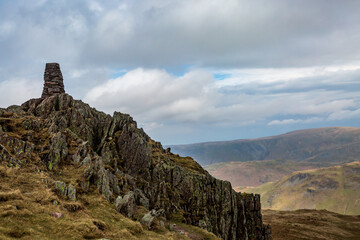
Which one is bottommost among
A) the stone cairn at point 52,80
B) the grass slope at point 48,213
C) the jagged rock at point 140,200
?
the jagged rock at point 140,200

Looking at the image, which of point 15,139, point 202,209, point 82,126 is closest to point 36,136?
point 15,139

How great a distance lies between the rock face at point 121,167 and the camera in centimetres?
4588

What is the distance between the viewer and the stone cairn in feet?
281

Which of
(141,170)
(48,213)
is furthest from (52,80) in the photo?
(48,213)

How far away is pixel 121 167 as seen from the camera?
65312 mm

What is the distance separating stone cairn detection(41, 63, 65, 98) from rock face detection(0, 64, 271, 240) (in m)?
6.08

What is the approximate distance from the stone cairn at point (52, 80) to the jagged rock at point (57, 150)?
42.1 meters

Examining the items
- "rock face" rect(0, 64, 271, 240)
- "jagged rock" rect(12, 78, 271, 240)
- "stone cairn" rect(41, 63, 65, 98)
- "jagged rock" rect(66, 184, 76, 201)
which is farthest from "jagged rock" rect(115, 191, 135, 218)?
"stone cairn" rect(41, 63, 65, 98)

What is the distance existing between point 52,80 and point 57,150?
48.3 metres

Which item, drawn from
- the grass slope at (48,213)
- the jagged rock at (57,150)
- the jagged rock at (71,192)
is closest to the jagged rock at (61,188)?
the jagged rock at (71,192)

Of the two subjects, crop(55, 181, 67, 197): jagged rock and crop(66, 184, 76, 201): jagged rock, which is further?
crop(66, 184, 76, 201): jagged rock

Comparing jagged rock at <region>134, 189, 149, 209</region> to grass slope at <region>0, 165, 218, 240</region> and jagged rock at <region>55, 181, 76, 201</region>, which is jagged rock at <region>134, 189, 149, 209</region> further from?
jagged rock at <region>55, 181, 76, 201</region>

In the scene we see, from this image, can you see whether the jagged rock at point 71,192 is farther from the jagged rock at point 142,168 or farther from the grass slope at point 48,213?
the jagged rock at point 142,168

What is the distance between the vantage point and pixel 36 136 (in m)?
51.8
